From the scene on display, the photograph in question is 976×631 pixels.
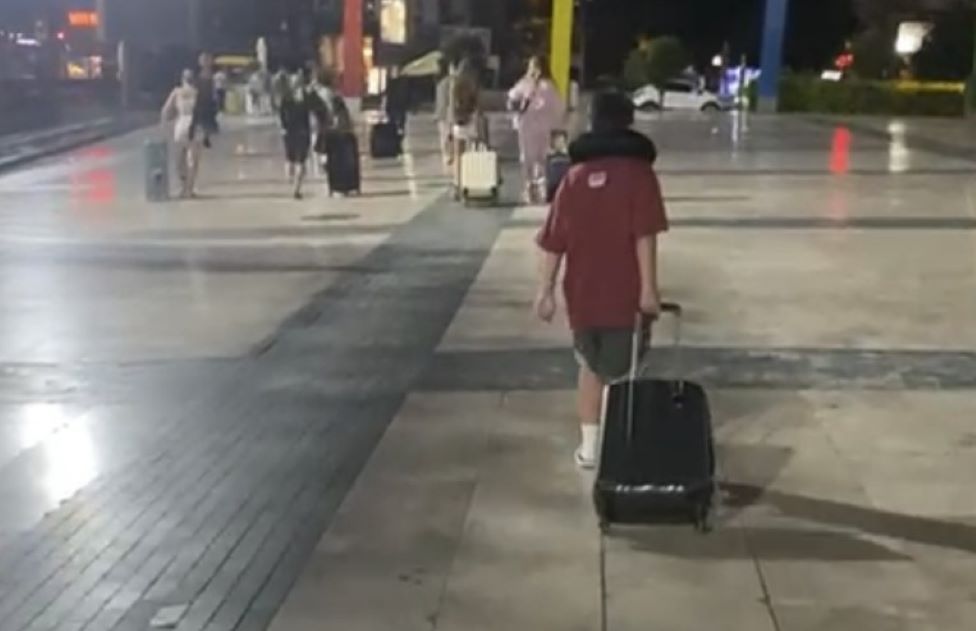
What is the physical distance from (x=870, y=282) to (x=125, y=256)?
7067 millimetres

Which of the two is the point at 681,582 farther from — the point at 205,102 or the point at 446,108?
the point at 205,102

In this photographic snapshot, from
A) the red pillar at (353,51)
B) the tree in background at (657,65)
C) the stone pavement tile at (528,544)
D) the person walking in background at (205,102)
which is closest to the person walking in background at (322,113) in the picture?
the person walking in background at (205,102)

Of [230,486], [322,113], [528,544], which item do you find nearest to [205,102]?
[322,113]

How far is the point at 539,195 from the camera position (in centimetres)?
2116

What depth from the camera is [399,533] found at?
684 centimetres

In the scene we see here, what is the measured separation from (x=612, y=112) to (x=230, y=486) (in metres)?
2.46

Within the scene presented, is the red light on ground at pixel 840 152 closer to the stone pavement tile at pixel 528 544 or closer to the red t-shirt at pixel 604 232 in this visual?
the stone pavement tile at pixel 528 544

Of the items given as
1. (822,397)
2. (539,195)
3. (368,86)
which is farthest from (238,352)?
(368,86)

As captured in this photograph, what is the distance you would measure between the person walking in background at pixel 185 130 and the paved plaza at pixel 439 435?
4098 millimetres

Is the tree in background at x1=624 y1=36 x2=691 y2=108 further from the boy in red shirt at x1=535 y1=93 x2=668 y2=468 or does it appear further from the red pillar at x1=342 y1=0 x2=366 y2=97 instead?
the boy in red shirt at x1=535 y1=93 x2=668 y2=468

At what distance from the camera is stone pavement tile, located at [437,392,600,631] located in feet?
19.2

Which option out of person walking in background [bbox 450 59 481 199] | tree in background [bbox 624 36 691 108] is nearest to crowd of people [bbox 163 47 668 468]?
person walking in background [bbox 450 59 481 199]

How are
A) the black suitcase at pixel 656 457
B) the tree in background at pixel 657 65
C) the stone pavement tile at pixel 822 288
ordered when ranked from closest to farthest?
the black suitcase at pixel 656 457, the stone pavement tile at pixel 822 288, the tree in background at pixel 657 65

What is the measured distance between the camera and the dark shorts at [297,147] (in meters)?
22.8
